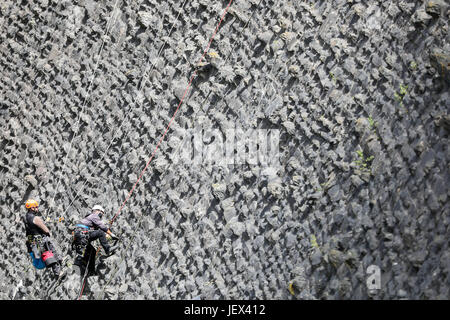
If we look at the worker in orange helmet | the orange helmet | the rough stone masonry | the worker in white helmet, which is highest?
the rough stone masonry

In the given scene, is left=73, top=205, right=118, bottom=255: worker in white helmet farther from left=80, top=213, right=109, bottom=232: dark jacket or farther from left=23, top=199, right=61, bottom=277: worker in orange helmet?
left=23, top=199, right=61, bottom=277: worker in orange helmet

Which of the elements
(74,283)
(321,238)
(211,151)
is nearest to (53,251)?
(74,283)

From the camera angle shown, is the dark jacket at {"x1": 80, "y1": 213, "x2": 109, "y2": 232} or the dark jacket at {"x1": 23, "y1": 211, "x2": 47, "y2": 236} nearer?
the dark jacket at {"x1": 80, "y1": 213, "x2": 109, "y2": 232}

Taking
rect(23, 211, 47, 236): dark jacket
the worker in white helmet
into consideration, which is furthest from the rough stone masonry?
rect(23, 211, 47, 236): dark jacket

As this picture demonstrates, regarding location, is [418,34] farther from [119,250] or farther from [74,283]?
[74,283]

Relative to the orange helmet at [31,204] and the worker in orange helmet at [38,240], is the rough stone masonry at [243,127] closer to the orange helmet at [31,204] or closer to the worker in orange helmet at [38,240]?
the worker in orange helmet at [38,240]

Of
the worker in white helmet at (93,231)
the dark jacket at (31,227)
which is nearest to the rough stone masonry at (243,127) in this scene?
the worker in white helmet at (93,231)

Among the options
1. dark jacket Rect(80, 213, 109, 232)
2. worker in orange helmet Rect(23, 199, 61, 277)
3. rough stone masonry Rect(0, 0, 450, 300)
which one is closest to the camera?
rough stone masonry Rect(0, 0, 450, 300)
